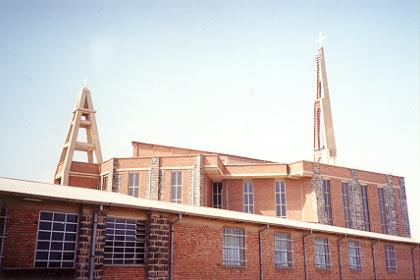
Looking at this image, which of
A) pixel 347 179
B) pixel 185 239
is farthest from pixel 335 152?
pixel 185 239

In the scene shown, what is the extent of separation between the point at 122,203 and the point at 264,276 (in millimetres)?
8545

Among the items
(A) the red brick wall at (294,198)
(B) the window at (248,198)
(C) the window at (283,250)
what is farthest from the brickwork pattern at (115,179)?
(C) the window at (283,250)

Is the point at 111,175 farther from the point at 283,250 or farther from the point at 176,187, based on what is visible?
the point at 283,250

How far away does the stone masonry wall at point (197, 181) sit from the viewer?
34.6m

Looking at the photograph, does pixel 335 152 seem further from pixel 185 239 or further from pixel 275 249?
pixel 185 239

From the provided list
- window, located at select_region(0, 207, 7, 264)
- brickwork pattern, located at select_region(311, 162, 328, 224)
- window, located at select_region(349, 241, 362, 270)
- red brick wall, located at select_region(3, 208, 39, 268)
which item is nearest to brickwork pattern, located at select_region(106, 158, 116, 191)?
brickwork pattern, located at select_region(311, 162, 328, 224)

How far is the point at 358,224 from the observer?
39562mm

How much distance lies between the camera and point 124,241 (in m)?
16.2

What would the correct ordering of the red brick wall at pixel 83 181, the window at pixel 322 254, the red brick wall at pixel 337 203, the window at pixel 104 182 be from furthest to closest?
the red brick wall at pixel 337 203, the window at pixel 104 182, the red brick wall at pixel 83 181, the window at pixel 322 254

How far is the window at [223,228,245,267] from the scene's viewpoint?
19.2 meters

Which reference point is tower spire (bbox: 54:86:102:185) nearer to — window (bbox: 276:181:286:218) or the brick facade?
window (bbox: 276:181:286:218)

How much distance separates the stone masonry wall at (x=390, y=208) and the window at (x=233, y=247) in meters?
27.1

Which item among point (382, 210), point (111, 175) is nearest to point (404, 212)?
point (382, 210)

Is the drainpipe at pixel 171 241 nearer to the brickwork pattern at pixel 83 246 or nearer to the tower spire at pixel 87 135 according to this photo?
the brickwork pattern at pixel 83 246
